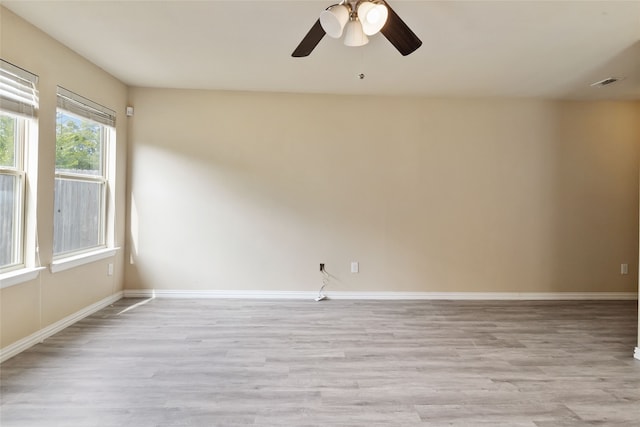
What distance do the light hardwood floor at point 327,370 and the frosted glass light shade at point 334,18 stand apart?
2.11m

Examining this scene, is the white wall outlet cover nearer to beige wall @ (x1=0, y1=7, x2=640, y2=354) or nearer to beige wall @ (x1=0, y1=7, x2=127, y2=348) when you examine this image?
beige wall @ (x1=0, y1=7, x2=640, y2=354)

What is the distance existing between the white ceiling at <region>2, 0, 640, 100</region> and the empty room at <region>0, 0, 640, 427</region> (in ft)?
0.08

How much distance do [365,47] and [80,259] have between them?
324 centimetres

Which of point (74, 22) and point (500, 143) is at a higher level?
point (74, 22)

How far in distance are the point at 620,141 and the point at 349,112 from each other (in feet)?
11.2

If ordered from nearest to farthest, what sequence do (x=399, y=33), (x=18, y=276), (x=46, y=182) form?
(x=399, y=33) → (x=18, y=276) → (x=46, y=182)

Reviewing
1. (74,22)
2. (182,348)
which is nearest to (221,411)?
(182,348)

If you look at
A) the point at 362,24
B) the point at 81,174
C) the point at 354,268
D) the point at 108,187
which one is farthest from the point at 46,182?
the point at 354,268

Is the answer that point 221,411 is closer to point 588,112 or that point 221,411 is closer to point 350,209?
point 350,209

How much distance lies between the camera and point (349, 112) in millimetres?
4230

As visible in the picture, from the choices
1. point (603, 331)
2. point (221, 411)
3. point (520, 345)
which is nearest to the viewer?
point (221, 411)

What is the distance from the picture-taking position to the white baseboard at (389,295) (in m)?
4.16

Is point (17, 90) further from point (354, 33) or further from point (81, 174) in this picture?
point (354, 33)

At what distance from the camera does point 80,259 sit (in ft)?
10.8
